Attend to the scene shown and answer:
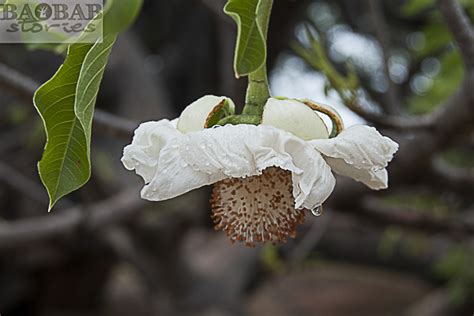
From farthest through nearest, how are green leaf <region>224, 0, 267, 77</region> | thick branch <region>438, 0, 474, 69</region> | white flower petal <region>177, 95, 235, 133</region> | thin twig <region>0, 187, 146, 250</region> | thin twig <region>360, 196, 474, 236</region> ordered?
thin twig <region>0, 187, 146, 250</region> → thin twig <region>360, 196, 474, 236</region> → thick branch <region>438, 0, 474, 69</region> → white flower petal <region>177, 95, 235, 133</region> → green leaf <region>224, 0, 267, 77</region>

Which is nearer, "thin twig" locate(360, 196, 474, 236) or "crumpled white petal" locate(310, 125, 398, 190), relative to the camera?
"crumpled white petal" locate(310, 125, 398, 190)

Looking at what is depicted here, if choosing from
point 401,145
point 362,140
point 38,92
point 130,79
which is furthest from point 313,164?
point 130,79

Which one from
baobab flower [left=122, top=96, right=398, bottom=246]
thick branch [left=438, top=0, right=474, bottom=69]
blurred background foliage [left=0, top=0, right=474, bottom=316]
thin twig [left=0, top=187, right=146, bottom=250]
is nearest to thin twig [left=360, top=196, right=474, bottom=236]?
blurred background foliage [left=0, top=0, right=474, bottom=316]

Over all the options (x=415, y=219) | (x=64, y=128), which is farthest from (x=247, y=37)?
(x=415, y=219)

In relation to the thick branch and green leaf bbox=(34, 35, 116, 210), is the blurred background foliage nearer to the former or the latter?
the thick branch

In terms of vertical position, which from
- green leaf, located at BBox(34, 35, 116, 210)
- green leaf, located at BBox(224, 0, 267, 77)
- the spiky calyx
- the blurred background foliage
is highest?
green leaf, located at BBox(224, 0, 267, 77)

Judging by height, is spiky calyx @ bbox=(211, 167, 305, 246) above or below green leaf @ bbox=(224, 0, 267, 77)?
below

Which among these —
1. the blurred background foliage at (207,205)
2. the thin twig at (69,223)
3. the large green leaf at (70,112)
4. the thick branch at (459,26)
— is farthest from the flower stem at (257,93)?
the thin twig at (69,223)

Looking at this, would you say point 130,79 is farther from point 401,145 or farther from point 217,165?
point 217,165
